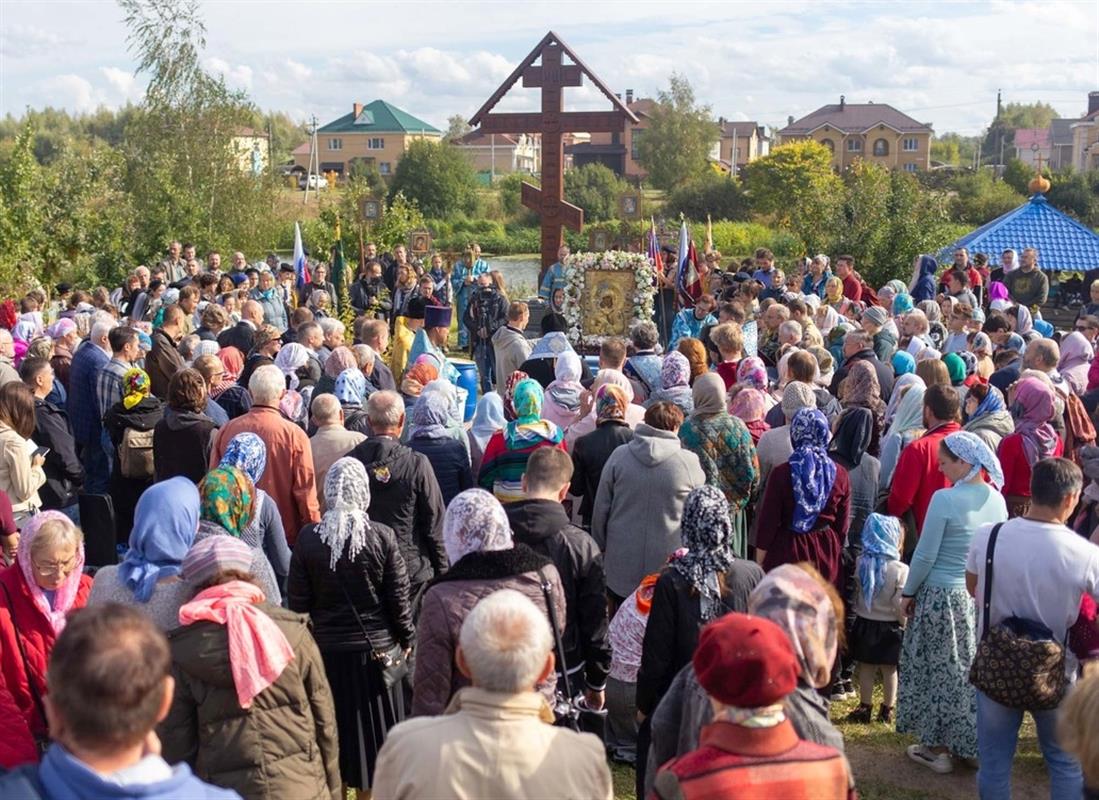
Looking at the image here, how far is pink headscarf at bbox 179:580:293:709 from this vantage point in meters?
3.75

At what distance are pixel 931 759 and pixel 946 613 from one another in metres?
0.78

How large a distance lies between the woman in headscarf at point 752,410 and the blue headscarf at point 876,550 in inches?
43.1

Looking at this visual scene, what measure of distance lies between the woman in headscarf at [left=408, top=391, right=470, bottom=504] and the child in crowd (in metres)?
2.15

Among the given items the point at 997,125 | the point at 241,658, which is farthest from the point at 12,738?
the point at 997,125

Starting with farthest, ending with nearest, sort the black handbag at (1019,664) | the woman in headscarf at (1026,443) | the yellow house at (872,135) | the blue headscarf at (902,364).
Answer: the yellow house at (872,135) < the blue headscarf at (902,364) < the woman in headscarf at (1026,443) < the black handbag at (1019,664)

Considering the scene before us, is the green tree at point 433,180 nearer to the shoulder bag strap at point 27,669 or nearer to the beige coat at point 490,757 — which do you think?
the shoulder bag strap at point 27,669

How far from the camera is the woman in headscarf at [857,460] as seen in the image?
21.6 ft

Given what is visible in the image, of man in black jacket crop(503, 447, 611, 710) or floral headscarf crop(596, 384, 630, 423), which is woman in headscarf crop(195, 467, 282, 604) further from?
floral headscarf crop(596, 384, 630, 423)

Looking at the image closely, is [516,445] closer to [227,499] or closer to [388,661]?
[388,661]

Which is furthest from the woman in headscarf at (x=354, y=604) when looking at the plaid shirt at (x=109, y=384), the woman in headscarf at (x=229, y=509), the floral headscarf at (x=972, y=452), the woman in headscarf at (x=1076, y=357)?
the woman in headscarf at (x=1076, y=357)

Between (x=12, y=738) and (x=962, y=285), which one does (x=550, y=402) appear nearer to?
(x=12, y=738)

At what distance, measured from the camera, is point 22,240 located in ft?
71.1

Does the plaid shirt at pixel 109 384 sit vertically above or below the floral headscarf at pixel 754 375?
below

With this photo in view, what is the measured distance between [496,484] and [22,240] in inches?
721
